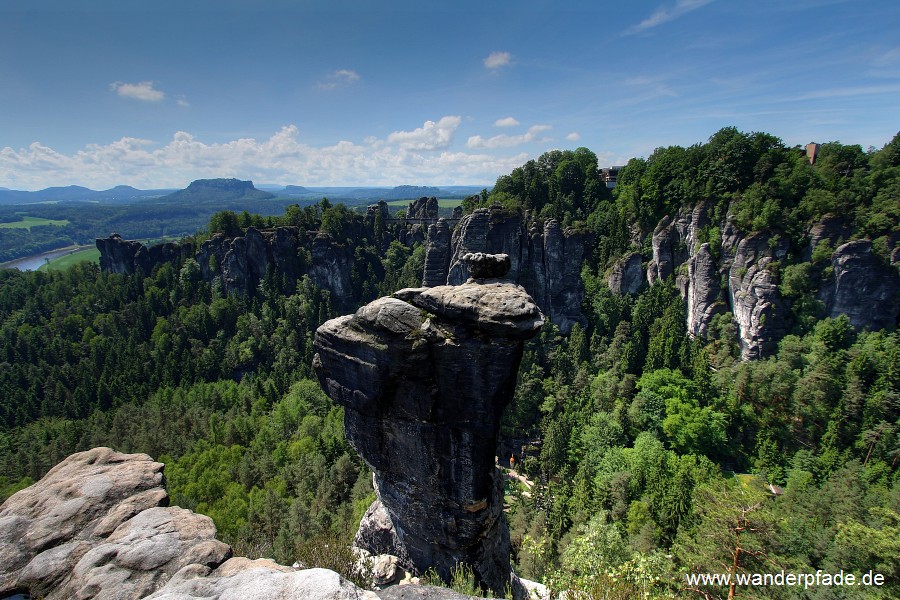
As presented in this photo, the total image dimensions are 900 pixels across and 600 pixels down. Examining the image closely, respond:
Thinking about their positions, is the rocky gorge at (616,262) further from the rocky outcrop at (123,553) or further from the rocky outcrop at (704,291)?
the rocky outcrop at (123,553)

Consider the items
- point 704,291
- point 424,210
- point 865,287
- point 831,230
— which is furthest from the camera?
point 424,210

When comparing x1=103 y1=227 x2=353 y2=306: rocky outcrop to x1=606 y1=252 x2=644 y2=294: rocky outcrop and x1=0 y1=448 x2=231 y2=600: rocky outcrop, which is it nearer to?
x1=606 y1=252 x2=644 y2=294: rocky outcrop

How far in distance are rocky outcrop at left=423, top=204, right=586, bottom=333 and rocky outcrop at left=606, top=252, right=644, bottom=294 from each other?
578 centimetres

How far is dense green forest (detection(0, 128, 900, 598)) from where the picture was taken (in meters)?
22.9

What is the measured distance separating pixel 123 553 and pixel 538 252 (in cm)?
5811

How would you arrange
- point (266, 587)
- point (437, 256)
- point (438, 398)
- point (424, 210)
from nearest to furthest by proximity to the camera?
point (266, 587) → point (438, 398) → point (437, 256) → point (424, 210)

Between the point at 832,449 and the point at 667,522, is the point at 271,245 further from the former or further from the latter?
the point at 832,449

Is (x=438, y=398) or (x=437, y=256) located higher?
(x=437, y=256)

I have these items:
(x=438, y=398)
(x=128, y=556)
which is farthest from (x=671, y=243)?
(x=128, y=556)

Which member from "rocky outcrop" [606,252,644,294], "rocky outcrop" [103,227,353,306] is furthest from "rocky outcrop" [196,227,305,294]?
"rocky outcrop" [606,252,644,294]

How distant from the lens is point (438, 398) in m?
16.4

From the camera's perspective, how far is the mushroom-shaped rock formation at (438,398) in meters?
15.4
